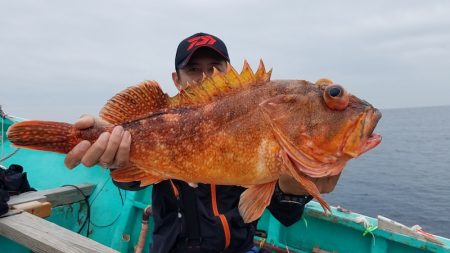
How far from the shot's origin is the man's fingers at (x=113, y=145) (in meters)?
2.59

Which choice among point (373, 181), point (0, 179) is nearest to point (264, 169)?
point (0, 179)

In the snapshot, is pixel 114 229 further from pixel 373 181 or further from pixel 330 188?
pixel 373 181

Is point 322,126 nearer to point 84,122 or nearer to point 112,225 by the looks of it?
point 84,122

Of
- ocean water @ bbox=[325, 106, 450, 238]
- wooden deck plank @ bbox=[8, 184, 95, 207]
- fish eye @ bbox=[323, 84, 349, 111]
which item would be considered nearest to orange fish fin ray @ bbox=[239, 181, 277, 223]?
fish eye @ bbox=[323, 84, 349, 111]

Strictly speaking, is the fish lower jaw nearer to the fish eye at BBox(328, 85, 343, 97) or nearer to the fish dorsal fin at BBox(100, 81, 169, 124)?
the fish eye at BBox(328, 85, 343, 97)

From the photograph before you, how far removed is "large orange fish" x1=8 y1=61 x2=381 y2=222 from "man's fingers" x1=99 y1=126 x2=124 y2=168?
92 millimetres

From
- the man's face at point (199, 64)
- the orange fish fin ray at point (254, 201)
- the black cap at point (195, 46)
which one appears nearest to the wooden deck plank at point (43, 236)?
the orange fish fin ray at point (254, 201)

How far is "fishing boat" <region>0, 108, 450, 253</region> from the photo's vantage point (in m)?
3.29

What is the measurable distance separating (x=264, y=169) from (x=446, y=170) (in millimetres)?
29881

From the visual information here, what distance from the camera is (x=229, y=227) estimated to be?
3354 mm

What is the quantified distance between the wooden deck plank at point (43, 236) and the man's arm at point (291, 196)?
170 cm

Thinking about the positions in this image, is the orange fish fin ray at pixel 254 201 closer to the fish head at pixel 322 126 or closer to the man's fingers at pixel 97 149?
the fish head at pixel 322 126

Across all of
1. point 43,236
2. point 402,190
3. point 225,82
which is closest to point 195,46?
point 225,82

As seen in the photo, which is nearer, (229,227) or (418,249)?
(229,227)
